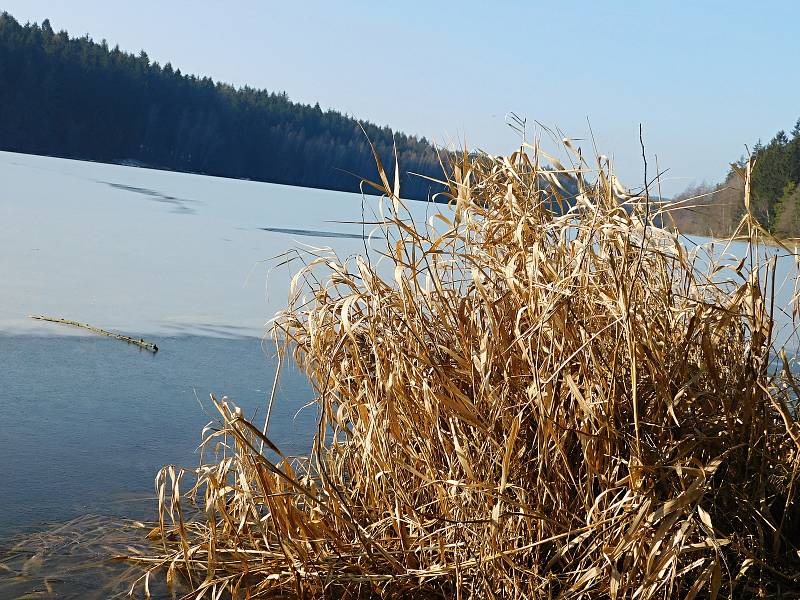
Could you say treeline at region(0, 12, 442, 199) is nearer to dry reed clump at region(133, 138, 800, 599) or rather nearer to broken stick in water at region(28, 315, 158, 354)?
broken stick in water at region(28, 315, 158, 354)

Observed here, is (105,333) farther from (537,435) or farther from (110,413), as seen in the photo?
(537,435)

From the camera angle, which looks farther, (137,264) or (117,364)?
(137,264)

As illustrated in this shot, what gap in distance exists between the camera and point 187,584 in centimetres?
222

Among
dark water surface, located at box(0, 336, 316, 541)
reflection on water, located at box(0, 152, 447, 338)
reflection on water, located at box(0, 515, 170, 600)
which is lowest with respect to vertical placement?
reflection on water, located at box(0, 515, 170, 600)

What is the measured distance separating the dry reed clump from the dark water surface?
582mm

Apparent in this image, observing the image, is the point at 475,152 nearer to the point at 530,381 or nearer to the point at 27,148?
the point at 530,381

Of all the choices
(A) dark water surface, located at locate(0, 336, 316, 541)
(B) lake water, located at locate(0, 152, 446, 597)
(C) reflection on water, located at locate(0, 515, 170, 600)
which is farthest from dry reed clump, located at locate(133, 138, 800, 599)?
(A) dark water surface, located at locate(0, 336, 316, 541)

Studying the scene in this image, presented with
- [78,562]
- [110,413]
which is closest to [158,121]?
[110,413]

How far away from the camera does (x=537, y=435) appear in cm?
187

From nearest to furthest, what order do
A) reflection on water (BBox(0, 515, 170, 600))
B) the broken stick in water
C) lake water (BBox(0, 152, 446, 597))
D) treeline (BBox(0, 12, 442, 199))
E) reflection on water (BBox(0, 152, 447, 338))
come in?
reflection on water (BBox(0, 515, 170, 600)) → lake water (BBox(0, 152, 446, 597)) → the broken stick in water → reflection on water (BBox(0, 152, 447, 338)) → treeline (BBox(0, 12, 442, 199))

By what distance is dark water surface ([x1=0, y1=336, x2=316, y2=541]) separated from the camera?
8.77 ft

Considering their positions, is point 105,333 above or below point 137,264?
below

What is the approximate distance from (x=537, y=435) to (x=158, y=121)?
210 feet

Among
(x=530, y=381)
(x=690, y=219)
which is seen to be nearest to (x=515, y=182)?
(x=530, y=381)
